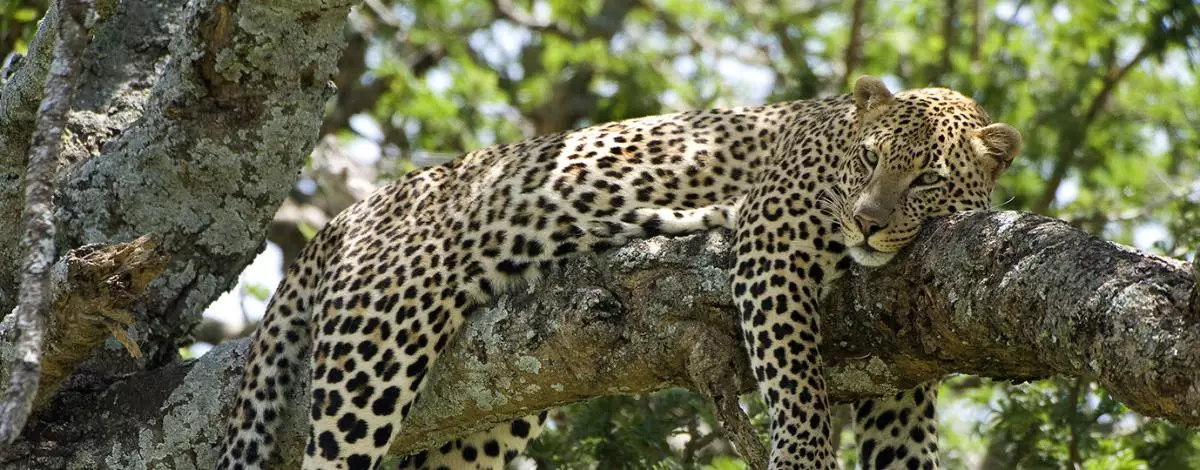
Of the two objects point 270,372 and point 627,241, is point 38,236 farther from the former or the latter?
point 627,241

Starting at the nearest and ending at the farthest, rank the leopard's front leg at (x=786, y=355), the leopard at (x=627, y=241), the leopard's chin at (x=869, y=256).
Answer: the leopard's chin at (x=869, y=256) → the leopard's front leg at (x=786, y=355) → the leopard at (x=627, y=241)

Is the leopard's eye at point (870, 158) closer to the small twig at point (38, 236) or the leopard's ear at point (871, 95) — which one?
the leopard's ear at point (871, 95)

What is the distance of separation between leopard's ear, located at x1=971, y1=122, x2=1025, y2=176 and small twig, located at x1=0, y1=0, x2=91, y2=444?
4.58 meters

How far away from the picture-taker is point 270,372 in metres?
7.94

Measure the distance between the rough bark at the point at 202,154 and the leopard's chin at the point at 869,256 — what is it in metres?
3.02

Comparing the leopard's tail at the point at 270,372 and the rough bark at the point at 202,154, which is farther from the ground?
the rough bark at the point at 202,154

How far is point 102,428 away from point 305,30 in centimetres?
243

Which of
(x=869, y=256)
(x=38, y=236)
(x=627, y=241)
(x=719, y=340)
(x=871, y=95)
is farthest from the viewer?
(x=871, y=95)

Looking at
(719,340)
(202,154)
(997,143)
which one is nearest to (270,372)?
(202,154)

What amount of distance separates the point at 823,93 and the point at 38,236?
10.9 meters

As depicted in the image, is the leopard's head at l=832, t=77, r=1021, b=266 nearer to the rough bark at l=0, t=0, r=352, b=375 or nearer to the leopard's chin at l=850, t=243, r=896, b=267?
the leopard's chin at l=850, t=243, r=896, b=267

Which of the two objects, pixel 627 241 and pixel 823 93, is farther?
pixel 823 93

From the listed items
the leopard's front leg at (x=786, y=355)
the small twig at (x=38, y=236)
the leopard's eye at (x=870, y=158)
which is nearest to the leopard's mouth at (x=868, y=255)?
the leopard's front leg at (x=786, y=355)

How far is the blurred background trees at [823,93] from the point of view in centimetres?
993
